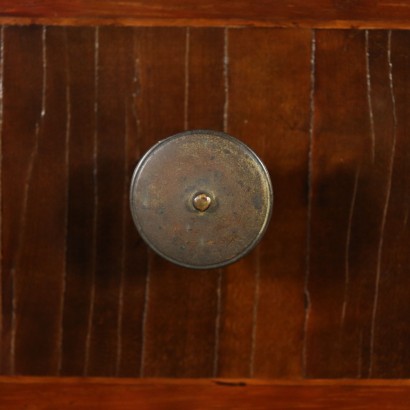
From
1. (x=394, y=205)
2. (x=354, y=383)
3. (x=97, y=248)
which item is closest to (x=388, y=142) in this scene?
(x=394, y=205)

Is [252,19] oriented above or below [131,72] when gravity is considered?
above

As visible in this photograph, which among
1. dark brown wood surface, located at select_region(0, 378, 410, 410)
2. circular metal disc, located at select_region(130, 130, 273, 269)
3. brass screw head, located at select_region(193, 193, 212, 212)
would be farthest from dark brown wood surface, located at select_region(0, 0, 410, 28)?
dark brown wood surface, located at select_region(0, 378, 410, 410)

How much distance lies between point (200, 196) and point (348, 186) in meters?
0.51

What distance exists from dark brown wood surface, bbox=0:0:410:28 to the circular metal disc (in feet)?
1.39

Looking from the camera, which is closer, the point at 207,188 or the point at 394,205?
the point at 207,188

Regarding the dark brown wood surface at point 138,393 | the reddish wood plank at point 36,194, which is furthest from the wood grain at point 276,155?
the reddish wood plank at point 36,194

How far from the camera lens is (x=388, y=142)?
1670 mm

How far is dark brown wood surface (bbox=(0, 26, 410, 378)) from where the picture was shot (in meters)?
1.66

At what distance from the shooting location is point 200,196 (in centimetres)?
142

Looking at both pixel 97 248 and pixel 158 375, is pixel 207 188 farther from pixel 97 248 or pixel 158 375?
pixel 158 375

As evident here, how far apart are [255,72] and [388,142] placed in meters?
0.44

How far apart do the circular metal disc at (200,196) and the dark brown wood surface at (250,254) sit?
23 centimetres

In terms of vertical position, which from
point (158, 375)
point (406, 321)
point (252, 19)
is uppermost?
point (252, 19)

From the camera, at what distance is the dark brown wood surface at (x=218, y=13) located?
64.8 inches
